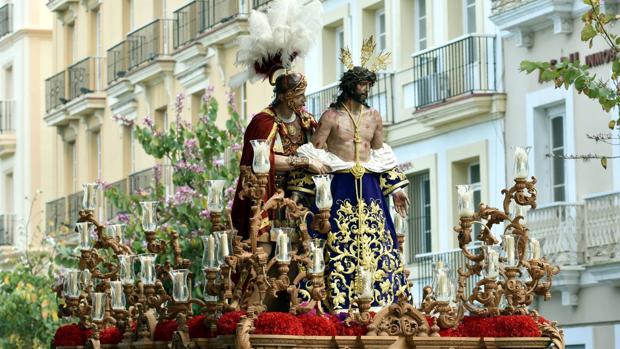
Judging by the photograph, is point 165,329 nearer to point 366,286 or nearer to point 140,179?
point 366,286

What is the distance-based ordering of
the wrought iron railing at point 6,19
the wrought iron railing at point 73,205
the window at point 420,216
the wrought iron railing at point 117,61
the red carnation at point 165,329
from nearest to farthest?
1. the red carnation at point 165,329
2. the window at point 420,216
3. the wrought iron railing at point 117,61
4. the wrought iron railing at point 73,205
5. the wrought iron railing at point 6,19

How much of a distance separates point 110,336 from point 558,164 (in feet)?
46.7

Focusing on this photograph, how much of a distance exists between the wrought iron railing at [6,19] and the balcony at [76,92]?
3451 millimetres

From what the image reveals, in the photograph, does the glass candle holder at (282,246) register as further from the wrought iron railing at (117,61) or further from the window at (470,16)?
the wrought iron railing at (117,61)

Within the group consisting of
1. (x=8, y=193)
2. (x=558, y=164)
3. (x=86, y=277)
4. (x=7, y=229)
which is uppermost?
(x=8, y=193)

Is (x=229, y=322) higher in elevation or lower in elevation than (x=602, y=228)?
lower

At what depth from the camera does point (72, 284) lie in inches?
677

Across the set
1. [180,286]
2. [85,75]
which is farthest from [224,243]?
[85,75]

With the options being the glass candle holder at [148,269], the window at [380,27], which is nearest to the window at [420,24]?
the window at [380,27]

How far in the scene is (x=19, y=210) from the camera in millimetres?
53375

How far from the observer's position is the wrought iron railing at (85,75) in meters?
48.7

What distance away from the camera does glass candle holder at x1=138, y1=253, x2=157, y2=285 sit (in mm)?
15781

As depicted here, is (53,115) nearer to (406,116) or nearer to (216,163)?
(406,116)

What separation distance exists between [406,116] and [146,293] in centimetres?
1814
